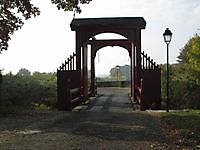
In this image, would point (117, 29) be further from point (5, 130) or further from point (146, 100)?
point (5, 130)

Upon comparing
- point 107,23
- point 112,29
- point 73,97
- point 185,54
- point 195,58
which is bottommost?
point 73,97

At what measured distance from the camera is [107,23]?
25.8 meters

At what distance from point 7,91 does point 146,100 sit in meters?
7.62

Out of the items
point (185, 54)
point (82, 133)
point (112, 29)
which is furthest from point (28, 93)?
point (185, 54)

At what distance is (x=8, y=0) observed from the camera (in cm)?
2044

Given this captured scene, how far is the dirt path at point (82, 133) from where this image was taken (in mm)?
10812

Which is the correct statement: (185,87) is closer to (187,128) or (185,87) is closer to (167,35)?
(167,35)

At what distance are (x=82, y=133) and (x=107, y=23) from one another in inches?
544

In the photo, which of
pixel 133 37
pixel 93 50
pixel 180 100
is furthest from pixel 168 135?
pixel 93 50

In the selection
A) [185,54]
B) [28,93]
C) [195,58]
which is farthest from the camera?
[185,54]

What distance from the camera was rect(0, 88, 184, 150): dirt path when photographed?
10812 mm

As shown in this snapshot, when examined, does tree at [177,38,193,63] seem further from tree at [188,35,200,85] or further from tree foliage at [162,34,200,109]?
tree foliage at [162,34,200,109]

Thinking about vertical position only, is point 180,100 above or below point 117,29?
below

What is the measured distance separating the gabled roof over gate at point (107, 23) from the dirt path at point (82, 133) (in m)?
9.16
